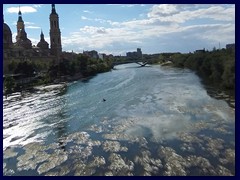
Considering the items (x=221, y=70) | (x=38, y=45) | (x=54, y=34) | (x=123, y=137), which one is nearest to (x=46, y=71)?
(x=54, y=34)

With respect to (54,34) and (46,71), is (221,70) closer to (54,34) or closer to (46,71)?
(46,71)

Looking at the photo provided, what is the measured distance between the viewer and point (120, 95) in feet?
69.4

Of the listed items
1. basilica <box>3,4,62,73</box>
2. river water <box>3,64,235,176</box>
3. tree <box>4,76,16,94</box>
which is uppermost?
basilica <box>3,4,62,73</box>

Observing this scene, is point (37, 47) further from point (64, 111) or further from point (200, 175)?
point (200, 175)

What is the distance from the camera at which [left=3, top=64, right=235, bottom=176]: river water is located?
8875mm

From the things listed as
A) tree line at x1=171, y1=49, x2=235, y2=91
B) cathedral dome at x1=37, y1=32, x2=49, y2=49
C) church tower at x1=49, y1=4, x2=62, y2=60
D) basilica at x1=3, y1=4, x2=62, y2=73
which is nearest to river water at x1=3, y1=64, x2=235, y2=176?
tree line at x1=171, y1=49, x2=235, y2=91

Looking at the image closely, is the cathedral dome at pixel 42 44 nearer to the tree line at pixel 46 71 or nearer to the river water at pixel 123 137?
the tree line at pixel 46 71

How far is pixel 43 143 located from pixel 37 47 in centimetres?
4354

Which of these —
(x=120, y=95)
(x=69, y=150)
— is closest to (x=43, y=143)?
(x=69, y=150)

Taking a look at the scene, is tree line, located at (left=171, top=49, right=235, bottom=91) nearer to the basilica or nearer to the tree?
the tree

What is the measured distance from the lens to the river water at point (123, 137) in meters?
8.88

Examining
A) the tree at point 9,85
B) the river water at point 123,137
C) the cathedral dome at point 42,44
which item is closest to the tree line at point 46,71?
the tree at point 9,85

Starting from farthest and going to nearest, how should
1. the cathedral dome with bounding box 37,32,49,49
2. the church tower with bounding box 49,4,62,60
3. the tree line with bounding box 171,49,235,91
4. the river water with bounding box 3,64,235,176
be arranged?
1. the cathedral dome with bounding box 37,32,49,49
2. the church tower with bounding box 49,4,62,60
3. the tree line with bounding box 171,49,235,91
4. the river water with bounding box 3,64,235,176

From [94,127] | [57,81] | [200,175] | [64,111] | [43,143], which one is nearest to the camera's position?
[200,175]
